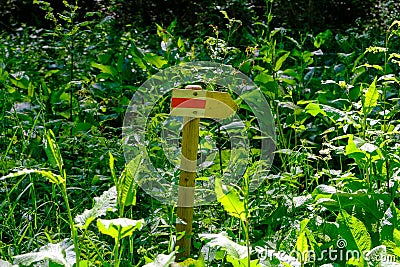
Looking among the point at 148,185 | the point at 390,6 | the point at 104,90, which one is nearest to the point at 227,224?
the point at 148,185

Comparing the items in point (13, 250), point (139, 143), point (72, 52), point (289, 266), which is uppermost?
point (72, 52)

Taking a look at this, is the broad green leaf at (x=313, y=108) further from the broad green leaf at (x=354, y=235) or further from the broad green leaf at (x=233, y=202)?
the broad green leaf at (x=233, y=202)

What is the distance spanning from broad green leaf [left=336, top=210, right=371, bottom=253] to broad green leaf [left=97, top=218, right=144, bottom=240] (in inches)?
30.1

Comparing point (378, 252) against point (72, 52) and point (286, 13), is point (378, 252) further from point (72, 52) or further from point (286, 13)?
point (286, 13)

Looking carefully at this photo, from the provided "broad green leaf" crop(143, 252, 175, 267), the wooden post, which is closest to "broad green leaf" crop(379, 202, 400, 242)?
the wooden post

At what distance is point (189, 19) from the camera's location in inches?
326

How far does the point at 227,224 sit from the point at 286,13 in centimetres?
601

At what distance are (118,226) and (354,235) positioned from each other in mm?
849

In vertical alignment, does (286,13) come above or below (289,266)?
above
